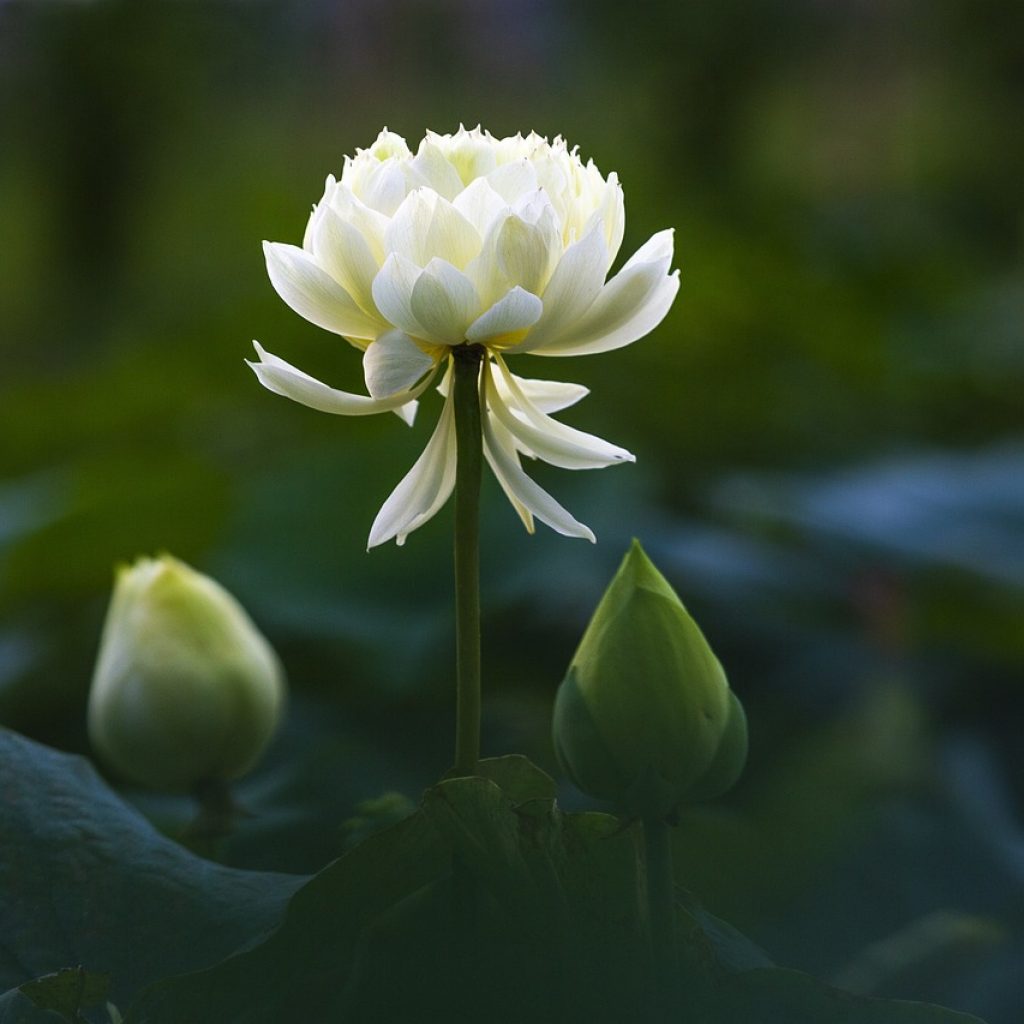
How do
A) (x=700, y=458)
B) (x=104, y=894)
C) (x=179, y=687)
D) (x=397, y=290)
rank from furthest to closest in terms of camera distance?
(x=700, y=458) < (x=179, y=687) < (x=104, y=894) < (x=397, y=290)

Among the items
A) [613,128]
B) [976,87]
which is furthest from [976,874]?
Answer: [613,128]

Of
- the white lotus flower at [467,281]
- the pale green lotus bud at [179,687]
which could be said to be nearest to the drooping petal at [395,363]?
the white lotus flower at [467,281]

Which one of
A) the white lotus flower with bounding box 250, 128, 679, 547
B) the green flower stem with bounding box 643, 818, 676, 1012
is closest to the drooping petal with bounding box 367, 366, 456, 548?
the white lotus flower with bounding box 250, 128, 679, 547

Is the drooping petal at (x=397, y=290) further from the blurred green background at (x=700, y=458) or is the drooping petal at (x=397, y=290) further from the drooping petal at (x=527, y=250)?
the blurred green background at (x=700, y=458)

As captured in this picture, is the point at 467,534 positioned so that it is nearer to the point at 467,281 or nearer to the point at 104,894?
the point at 467,281

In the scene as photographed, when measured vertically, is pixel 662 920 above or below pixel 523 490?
below

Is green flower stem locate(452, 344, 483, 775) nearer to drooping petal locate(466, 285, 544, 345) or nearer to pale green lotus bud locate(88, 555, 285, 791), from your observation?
drooping petal locate(466, 285, 544, 345)

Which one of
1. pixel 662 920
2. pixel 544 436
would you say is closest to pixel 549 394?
pixel 544 436
